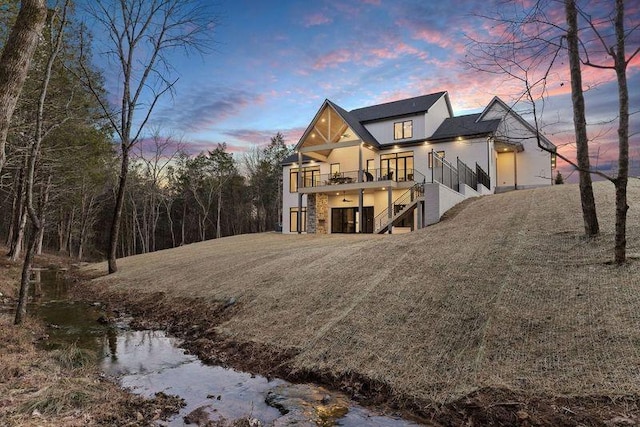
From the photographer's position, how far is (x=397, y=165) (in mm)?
27062

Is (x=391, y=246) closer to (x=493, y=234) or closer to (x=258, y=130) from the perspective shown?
(x=493, y=234)

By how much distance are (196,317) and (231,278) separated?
2516 mm

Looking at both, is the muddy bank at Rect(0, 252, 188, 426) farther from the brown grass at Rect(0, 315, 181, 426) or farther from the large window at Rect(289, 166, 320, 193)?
the large window at Rect(289, 166, 320, 193)

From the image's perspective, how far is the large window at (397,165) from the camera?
2630cm

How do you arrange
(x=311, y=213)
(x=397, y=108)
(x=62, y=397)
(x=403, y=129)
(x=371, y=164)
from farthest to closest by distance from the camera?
(x=397, y=108) < (x=311, y=213) < (x=371, y=164) < (x=403, y=129) < (x=62, y=397)

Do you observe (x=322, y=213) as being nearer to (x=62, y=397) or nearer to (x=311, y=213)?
(x=311, y=213)

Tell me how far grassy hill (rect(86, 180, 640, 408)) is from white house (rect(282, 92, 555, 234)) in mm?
11445

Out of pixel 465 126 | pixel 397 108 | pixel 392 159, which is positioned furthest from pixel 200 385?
pixel 397 108

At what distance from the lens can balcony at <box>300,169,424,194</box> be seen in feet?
79.1

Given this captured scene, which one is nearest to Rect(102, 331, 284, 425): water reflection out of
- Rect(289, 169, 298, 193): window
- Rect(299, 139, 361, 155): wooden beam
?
Rect(299, 139, 361, 155): wooden beam

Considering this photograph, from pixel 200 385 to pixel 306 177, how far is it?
1030 inches

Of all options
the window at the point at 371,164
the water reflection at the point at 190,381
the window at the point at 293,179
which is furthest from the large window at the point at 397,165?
the water reflection at the point at 190,381

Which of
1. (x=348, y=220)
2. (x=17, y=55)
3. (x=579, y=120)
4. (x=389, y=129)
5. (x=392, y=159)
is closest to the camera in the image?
(x=17, y=55)

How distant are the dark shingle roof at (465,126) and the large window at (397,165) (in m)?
2.16
